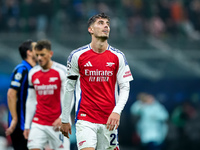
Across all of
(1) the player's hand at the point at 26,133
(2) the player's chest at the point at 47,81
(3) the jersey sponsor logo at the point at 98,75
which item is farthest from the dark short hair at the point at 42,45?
(3) the jersey sponsor logo at the point at 98,75

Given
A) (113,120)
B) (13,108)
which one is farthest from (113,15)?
(113,120)

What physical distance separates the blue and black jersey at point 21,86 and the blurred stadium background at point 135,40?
6.53 meters

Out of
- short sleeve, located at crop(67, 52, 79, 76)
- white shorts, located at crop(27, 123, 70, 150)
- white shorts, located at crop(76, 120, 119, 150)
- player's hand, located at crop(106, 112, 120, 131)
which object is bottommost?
white shorts, located at crop(27, 123, 70, 150)

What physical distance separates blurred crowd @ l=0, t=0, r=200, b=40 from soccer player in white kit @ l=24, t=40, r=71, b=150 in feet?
29.1

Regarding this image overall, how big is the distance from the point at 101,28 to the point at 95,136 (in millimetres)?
1474

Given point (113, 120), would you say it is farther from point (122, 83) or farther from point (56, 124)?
point (56, 124)

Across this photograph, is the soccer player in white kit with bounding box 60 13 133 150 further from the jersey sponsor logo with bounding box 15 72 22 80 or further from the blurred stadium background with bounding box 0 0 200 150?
the blurred stadium background with bounding box 0 0 200 150

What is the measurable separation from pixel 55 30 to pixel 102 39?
424 inches

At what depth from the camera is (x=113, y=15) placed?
1800 centimetres

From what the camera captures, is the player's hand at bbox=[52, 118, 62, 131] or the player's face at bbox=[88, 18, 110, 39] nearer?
the player's face at bbox=[88, 18, 110, 39]

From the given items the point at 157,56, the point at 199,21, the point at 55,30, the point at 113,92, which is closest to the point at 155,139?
the point at 157,56

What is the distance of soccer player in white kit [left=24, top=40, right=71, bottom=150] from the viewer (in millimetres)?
8258

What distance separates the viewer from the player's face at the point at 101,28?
6707 millimetres

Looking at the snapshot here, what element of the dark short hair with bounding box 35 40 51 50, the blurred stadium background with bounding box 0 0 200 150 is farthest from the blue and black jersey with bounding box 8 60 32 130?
the blurred stadium background with bounding box 0 0 200 150
